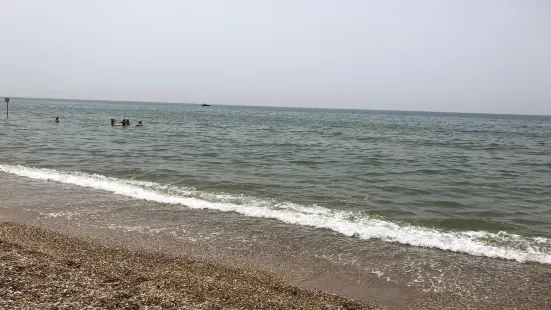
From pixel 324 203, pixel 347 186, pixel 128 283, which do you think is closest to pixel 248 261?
pixel 128 283

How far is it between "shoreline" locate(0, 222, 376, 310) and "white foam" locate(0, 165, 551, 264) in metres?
3.54

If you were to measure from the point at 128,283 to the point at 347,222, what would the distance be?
594 centimetres

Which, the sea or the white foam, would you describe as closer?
the sea

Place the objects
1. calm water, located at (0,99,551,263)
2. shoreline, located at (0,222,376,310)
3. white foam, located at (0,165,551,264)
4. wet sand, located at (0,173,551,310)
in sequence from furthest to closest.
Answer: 1. calm water, located at (0,99,551,263)
2. white foam, located at (0,165,551,264)
3. wet sand, located at (0,173,551,310)
4. shoreline, located at (0,222,376,310)

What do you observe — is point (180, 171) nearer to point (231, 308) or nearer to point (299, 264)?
point (299, 264)

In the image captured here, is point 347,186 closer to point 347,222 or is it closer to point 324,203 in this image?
point 324,203

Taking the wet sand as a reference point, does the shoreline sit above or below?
above

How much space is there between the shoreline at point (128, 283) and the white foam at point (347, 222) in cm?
354

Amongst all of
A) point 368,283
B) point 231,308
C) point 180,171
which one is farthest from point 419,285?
point 180,171

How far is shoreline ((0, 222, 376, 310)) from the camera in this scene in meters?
4.83

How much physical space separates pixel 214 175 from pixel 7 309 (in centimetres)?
1183

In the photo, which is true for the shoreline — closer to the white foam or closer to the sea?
the sea

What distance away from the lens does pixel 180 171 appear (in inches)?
661

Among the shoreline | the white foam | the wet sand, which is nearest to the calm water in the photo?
the white foam
